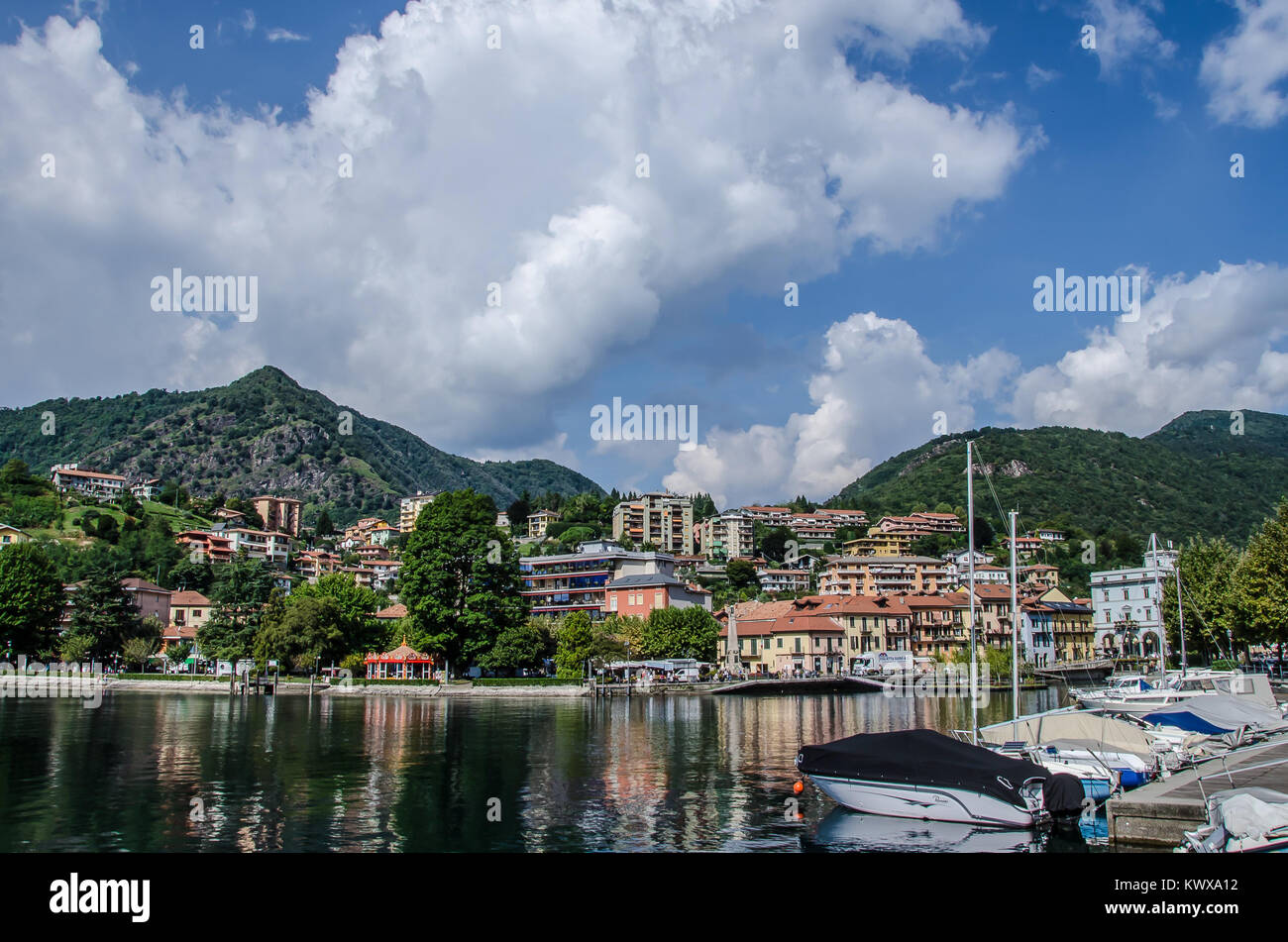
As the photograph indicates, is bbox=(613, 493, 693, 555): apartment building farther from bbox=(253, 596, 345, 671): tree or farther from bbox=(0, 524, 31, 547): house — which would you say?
bbox=(0, 524, 31, 547): house

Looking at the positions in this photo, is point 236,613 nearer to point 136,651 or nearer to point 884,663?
point 136,651

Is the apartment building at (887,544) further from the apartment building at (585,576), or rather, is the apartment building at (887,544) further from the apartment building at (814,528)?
the apartment building at (585,576)

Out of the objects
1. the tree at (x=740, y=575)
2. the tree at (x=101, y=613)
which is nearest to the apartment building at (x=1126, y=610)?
the tree at (x=740, y=575)

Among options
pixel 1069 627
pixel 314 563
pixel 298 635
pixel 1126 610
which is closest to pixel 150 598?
pixel 298 635

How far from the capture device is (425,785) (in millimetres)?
25672

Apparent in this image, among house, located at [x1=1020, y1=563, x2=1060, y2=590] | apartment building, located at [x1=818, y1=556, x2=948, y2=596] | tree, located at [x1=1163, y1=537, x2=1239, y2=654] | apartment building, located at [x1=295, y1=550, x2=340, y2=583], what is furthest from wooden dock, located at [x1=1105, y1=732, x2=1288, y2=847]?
apartment building, located at [x1=295, y1=550, x2=340, y2=583]

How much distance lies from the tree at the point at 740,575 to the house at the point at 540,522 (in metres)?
52.8

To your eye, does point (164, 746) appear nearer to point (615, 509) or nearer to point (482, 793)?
point (482, 793)

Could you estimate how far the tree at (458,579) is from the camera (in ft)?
234

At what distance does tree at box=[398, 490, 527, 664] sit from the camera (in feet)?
234

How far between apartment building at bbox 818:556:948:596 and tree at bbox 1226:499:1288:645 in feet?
279

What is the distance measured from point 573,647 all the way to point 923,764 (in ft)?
212
